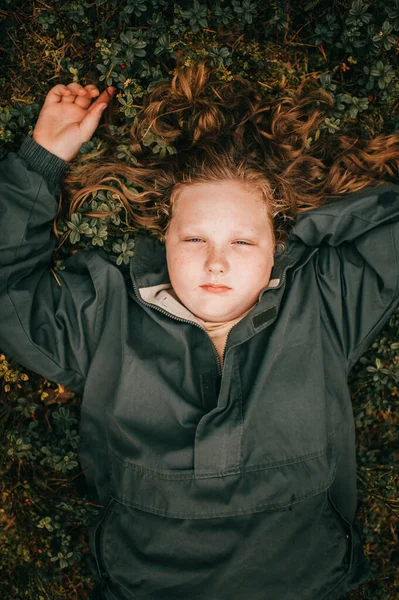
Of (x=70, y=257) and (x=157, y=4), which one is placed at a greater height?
(x=157, y=4)

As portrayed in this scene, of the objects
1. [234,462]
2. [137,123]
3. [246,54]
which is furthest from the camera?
[246,54]

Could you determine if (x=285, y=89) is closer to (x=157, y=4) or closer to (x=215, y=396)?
(x=157, y=4)

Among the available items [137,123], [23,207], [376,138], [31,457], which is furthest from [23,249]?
[376,138]

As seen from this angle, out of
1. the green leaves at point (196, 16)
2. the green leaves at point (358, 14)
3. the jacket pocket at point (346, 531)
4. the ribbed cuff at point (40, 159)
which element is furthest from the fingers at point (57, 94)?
the jacket pocket at point (346, 531)

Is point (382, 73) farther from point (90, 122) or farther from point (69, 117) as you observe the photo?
point (69, 117)

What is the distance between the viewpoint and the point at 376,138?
3.79 metres

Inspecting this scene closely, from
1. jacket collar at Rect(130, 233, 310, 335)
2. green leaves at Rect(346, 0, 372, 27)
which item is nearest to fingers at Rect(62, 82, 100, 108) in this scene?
jacket collar at Rect(130, 233, 310, 335)

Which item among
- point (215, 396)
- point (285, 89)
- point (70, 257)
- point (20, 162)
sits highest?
point (285, 89)

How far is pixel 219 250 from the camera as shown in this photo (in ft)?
10.6

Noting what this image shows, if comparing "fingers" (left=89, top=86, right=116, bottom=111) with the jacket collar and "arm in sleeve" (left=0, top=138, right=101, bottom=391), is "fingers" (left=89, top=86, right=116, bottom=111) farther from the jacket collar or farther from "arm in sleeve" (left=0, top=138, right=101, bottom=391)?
the jacket collar

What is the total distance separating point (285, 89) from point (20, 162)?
1.84m

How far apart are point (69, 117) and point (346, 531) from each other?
3233 millimetres

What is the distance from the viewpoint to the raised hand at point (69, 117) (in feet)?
11.9

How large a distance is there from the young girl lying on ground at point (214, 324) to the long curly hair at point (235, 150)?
1cm
